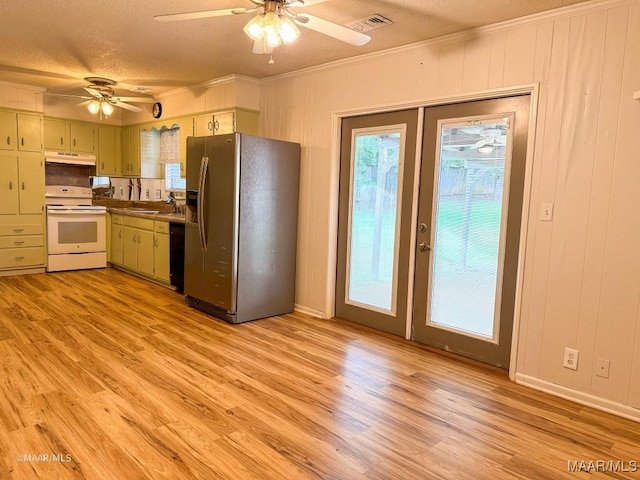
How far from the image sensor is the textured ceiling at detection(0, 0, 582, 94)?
2838mm

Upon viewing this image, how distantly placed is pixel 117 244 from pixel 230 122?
2.78 metres

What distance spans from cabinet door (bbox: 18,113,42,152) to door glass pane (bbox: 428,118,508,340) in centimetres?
532

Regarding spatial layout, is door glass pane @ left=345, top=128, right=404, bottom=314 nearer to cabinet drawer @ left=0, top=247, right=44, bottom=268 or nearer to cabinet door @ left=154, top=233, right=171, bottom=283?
cabinet door @ left=154, top=233, right=171, bottom=283

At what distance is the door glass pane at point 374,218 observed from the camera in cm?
372

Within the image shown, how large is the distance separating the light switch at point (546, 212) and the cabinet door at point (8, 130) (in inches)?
242

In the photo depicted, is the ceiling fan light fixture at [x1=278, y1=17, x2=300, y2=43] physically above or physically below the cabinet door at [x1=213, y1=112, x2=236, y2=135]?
above

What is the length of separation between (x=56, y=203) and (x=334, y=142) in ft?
14.5

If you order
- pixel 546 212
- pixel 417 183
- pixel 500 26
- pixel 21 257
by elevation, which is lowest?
pixel 21 257

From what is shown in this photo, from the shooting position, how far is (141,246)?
5.66 m

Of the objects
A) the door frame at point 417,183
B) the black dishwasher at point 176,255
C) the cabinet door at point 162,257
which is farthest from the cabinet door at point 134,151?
the door frame at point 417,183

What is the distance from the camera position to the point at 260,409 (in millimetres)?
2467

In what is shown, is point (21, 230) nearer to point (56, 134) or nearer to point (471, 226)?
point (56, 134)

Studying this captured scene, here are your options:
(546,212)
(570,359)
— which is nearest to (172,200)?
(546,212)

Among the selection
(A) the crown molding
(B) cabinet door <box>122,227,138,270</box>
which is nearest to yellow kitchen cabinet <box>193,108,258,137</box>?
(A) the crown molding
